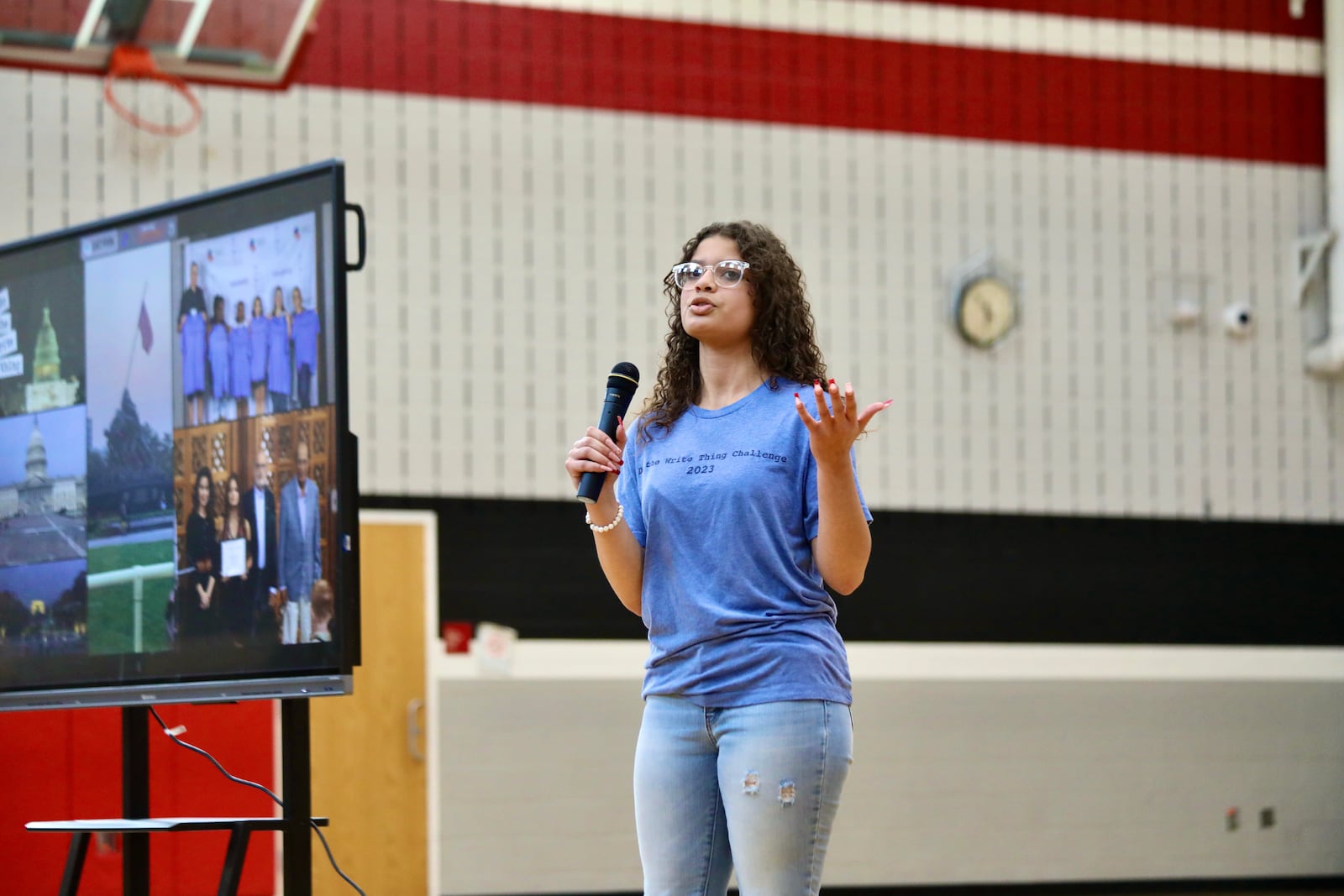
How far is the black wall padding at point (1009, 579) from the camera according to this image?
6.24 m

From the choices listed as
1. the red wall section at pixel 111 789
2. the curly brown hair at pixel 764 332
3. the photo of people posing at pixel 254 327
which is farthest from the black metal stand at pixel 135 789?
the red wall section at pixel 111 789

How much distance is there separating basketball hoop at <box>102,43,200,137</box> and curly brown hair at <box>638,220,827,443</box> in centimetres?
386

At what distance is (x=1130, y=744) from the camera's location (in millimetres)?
6789

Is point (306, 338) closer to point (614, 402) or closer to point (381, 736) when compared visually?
point (614, 402)

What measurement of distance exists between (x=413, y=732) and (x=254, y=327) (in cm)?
384

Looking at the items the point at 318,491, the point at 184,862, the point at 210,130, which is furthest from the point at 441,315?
the point at 318,491

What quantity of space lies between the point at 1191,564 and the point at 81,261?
5.73 meters

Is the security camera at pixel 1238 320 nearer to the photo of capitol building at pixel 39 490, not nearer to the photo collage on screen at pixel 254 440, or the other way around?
the photo collage on screen at pixel 254 440

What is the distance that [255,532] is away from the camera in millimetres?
2441

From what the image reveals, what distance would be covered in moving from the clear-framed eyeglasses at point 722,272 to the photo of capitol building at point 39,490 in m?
1.35

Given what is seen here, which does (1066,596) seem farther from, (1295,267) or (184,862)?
(184,862)

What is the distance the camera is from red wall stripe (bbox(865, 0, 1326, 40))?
7148 mm

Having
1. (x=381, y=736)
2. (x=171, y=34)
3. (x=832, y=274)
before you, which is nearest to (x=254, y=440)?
(x=171, y=34)

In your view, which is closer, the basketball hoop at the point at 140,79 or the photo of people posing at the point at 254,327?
the photo of people posing at the point at 254,327
